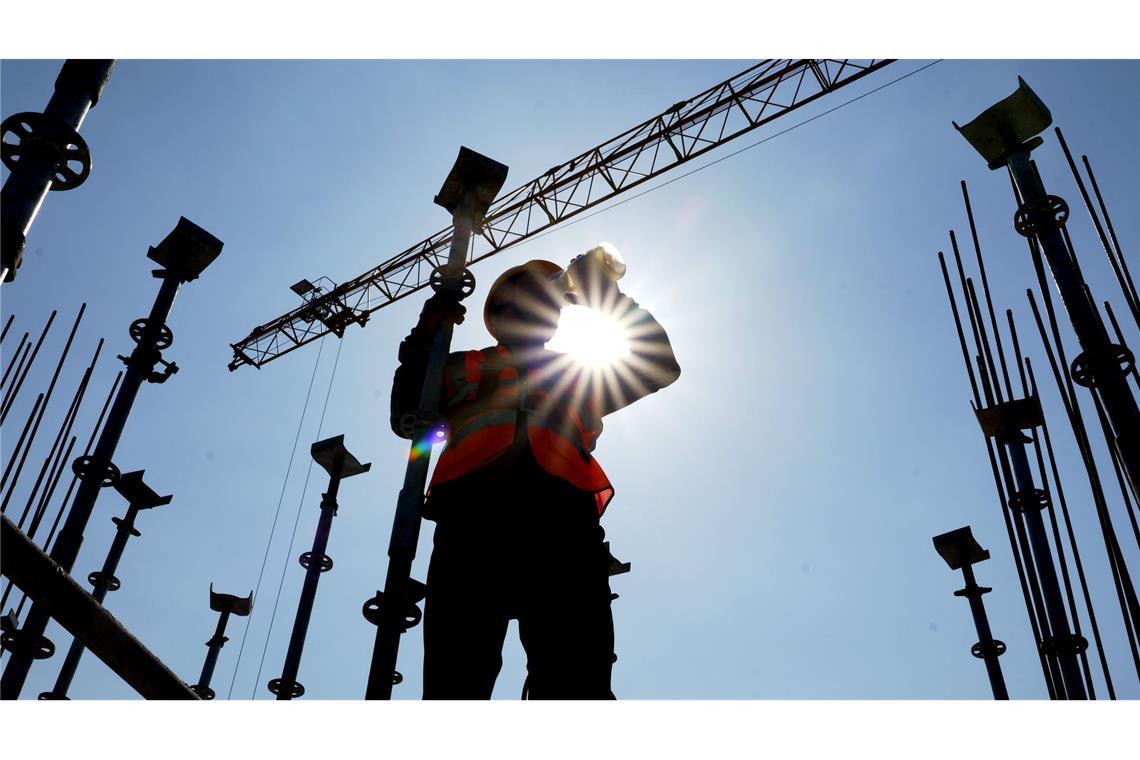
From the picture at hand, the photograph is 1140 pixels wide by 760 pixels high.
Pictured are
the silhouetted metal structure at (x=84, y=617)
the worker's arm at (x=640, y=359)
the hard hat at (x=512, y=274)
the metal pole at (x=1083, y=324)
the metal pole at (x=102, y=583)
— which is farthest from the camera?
the metal pole at (x=102, y=583)

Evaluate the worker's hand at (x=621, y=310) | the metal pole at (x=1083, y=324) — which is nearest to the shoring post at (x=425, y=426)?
the worker's hand at (x=621, y=310)

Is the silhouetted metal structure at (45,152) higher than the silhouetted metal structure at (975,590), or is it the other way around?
the silhouetted metal structure at (975,590)

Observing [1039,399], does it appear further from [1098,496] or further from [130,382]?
[130,382]

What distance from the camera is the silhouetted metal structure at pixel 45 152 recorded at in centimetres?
258

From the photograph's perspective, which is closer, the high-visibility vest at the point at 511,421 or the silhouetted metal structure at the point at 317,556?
the high-visibility vest at the point at 511,421

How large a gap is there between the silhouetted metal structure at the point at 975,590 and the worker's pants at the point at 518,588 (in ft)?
28.1

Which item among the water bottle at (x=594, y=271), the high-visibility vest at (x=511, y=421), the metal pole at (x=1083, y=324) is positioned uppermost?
the metal pole at (x=1083, y=324)

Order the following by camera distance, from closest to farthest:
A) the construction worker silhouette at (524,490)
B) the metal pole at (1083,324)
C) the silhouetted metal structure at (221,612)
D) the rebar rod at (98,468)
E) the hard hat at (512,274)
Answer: the construction worker silhouette at (524,490) → the hard hat at (512,274) → the metal pole at (1083,324) → the rebar rod at (98,468) → the silhouetted metal structure at (221,612)

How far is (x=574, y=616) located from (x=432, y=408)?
3.65ft

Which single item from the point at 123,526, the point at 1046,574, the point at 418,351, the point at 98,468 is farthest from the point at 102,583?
the point at 1046,574

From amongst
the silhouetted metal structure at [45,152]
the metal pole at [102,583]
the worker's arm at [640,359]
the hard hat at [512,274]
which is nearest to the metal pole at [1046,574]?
the worker's arm at [640,359]

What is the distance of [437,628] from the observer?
10.9ft

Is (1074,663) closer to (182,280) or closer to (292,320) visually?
(182,280)

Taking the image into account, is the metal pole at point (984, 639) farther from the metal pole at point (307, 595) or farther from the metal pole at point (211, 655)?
the metal pole at point (211, 655)
